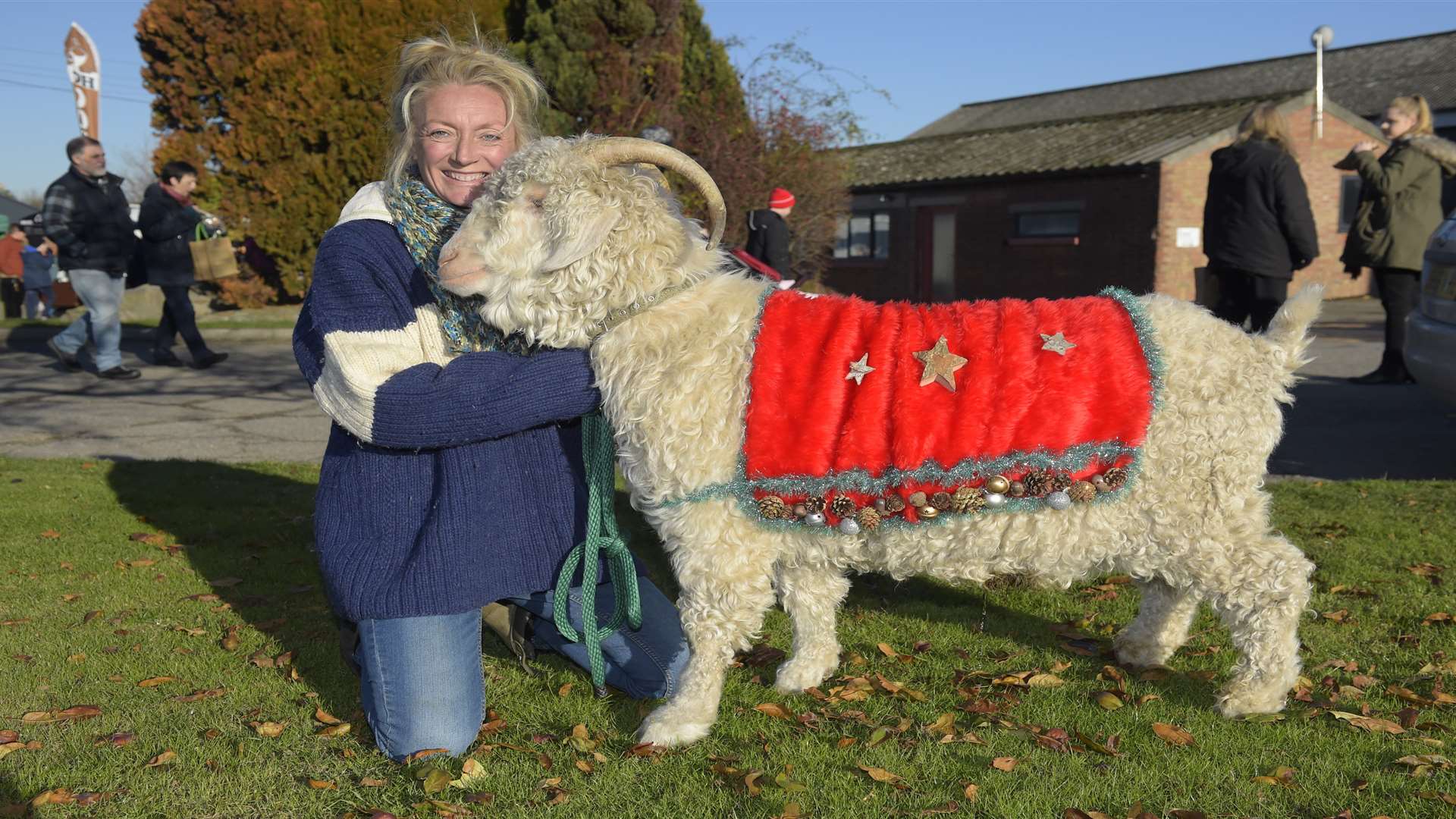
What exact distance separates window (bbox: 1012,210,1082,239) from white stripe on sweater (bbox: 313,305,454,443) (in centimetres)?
2218

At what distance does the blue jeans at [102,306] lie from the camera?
34.2 feet

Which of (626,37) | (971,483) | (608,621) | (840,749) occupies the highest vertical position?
(626,37)

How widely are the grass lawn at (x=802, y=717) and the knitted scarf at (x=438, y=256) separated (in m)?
1.19

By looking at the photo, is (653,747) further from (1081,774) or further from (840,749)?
(1081,774)

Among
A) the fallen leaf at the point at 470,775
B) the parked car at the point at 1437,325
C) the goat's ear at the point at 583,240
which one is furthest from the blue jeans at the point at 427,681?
the parked car at the point at 1437,325

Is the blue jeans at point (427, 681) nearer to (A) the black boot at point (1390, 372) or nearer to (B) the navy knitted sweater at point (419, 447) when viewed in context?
(B) the navy knitted sweater at point (419, 447)

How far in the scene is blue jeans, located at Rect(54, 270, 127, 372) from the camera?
34.2 feet

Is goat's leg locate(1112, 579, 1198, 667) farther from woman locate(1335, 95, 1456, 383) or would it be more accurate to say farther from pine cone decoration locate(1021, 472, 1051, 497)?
woman locate(1335, 95, 1456, 383)

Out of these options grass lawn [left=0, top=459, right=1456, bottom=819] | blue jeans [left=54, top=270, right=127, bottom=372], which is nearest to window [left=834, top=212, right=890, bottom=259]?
blue jeans [left=54, top=270, right=127, bottom=372]

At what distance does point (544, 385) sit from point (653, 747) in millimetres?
1091

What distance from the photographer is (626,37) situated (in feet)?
50.0

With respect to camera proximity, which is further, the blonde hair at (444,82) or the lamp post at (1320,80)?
the lamp post at (1320,80)

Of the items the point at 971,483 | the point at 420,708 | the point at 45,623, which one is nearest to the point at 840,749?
the point at 971,483

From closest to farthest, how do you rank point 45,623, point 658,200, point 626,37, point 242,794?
point 242,794, point 658,200, point 45,623, point 626,37
